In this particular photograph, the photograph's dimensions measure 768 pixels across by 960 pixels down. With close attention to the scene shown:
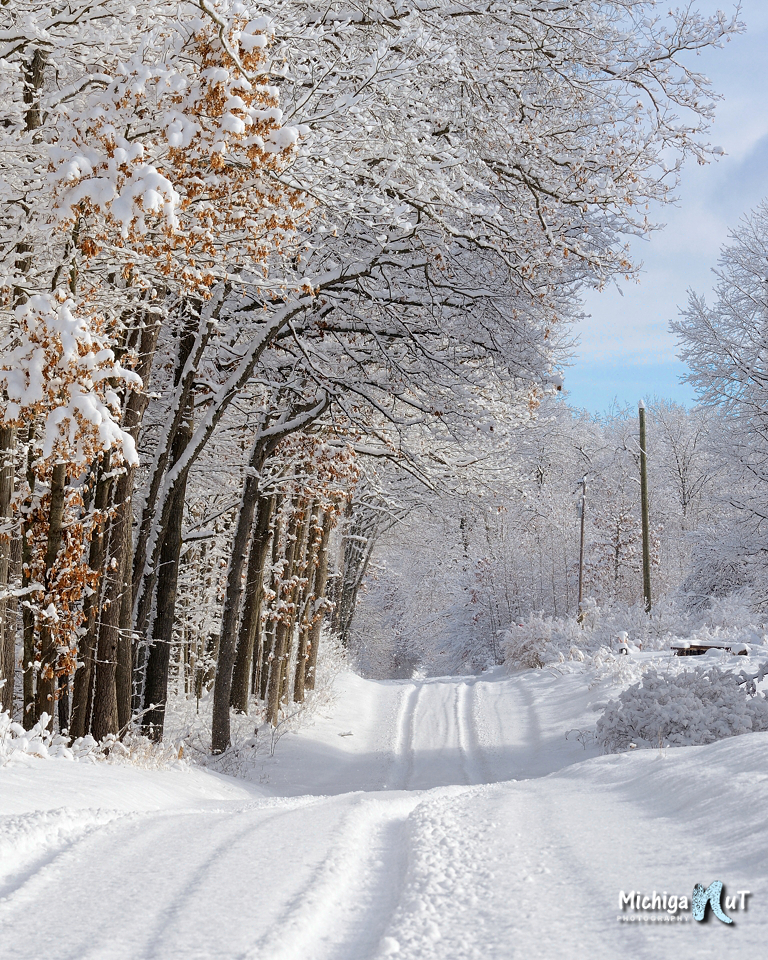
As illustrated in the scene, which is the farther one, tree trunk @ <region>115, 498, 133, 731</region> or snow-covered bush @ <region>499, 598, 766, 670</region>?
snow-covered bush @ <region>499, 598, 766, 670</region>

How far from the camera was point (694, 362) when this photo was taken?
69.1 ft

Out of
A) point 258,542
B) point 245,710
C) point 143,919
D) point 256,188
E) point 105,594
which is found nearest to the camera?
point 143,919

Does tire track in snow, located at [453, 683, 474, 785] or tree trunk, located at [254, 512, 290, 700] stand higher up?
tree trunk, located at [254, 512, 290, 700]

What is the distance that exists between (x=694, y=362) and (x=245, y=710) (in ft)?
45.9

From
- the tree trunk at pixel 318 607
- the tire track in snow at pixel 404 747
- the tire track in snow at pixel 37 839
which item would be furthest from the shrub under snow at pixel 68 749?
the tree trunk at pixel 318 607

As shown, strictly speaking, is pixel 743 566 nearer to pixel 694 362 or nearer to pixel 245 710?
pixel 694 362

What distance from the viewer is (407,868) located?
3051 mm

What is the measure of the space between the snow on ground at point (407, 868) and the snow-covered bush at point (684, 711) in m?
4.46

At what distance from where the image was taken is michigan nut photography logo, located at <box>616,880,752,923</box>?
2354 mm

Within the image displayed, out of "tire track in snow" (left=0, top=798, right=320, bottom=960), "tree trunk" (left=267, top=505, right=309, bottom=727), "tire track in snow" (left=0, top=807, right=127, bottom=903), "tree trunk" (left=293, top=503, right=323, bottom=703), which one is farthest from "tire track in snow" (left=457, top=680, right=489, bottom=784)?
"tire track in snow" (left=0, top=798, right=320, bottom=960)

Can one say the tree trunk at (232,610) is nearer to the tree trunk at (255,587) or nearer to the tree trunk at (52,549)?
the tree trunk at (255,587)

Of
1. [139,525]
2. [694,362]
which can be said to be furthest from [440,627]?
[139,525]

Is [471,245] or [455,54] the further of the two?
[471,245]

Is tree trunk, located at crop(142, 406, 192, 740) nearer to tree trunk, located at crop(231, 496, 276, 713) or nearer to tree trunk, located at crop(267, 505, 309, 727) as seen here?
tree trunk, located at crop(231, 496, 276, 713)
